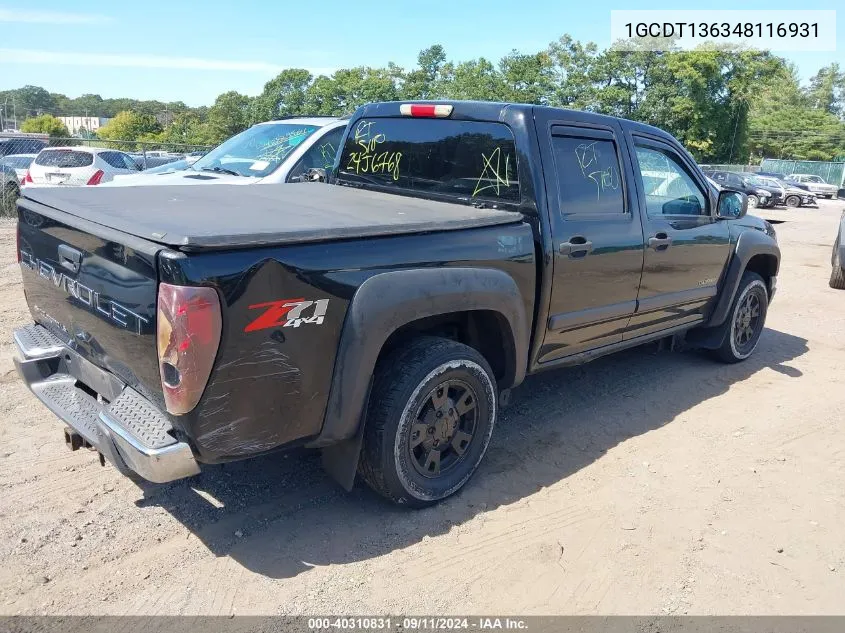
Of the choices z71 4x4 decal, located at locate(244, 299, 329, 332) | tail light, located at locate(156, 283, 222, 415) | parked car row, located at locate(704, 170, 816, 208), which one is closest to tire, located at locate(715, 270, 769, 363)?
z71 4x4 decal, located at locate(244, 299, 329, 332)

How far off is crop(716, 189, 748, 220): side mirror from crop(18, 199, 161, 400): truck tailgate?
4.25 meters

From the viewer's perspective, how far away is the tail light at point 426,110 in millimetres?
4156

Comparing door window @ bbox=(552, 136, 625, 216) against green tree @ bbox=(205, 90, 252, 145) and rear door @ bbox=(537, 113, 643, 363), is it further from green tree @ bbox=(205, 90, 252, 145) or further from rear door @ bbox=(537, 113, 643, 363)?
green tree @ bbox=(205, 90, 252, 145)

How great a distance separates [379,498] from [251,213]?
63.0 inches

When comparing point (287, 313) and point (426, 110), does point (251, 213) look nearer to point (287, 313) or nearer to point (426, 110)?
point (287, 313)

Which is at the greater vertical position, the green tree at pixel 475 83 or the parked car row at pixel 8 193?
the green tree at pixel 475 83

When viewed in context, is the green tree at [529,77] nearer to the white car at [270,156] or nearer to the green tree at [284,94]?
the green tree at [284,94]

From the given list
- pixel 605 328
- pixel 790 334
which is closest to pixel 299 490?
pixel 605 328

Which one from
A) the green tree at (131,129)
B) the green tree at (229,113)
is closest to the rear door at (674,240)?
the green tree at (229,113)

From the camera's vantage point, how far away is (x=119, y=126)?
54375 mm

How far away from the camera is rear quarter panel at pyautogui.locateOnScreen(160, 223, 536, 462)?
2.50 meters

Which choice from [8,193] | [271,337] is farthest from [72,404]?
[8,193]

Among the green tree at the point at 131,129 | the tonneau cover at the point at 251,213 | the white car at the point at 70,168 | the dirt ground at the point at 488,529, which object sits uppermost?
the green tree at the point at 131,129

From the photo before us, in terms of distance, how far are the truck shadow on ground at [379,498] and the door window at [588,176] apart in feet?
4.83
